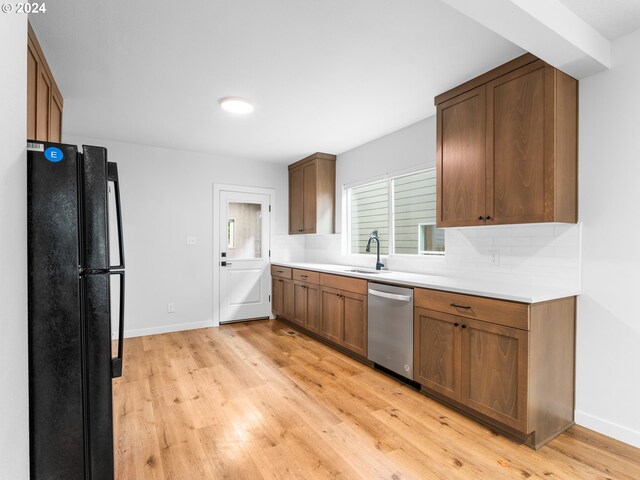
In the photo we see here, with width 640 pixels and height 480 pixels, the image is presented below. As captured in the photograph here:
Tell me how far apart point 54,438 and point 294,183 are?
4.51 metres

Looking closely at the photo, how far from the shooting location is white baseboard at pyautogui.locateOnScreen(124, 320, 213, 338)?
4225 mm

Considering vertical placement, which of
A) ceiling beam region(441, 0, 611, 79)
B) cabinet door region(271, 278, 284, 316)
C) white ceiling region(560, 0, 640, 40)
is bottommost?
cabinet door region(271, 278, 284, 316)

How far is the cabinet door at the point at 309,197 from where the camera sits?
4.77m

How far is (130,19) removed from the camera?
1.91 m

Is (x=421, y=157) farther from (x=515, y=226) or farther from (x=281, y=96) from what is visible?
(x=281, y=96)

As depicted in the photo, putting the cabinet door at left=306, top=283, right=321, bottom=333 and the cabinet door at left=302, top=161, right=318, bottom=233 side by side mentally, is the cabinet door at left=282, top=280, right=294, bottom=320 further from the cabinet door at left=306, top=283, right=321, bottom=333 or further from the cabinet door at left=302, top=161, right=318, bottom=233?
the cabinet door at left=302, top=161, right=318, bottom=233

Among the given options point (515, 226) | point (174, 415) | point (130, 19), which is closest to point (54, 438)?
point (174, 415)

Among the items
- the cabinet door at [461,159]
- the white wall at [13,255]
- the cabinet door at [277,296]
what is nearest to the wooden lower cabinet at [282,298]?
the cabinet door at [277,296]

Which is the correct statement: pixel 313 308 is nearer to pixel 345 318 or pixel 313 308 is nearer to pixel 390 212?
pixel 345 318

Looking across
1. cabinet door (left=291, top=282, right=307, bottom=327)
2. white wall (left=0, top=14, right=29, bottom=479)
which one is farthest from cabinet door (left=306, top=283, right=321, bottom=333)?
white wall (left=0, top=14, right=29, bottom=479)

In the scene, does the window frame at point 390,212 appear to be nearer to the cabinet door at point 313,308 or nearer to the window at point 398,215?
the window at point 398,215

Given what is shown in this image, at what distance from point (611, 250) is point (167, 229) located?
14.8 ft

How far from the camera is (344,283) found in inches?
140

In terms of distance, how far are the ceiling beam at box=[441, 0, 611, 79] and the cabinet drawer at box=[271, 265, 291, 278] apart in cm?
357
